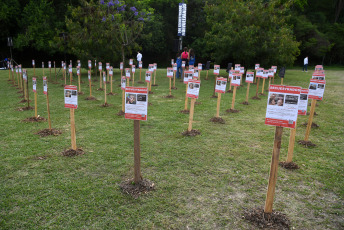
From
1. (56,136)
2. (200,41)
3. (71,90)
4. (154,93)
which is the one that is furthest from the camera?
(200,41)

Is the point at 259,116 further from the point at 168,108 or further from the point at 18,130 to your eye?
the point at 18,130

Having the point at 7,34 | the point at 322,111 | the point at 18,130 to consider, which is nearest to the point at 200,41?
the point at 7,34

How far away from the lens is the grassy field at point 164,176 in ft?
10.2

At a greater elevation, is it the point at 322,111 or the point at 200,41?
the point at 200,41

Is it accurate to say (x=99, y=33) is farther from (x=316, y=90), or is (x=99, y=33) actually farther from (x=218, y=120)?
(x=316, y=90)

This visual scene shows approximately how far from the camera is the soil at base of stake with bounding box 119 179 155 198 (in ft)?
11.7

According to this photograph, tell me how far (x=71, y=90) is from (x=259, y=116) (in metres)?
5.67

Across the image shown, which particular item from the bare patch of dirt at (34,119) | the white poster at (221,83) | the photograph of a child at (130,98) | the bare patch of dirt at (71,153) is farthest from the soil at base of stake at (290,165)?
the bare patch of dirt at (34,119)

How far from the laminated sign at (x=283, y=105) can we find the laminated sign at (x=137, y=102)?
5.12ft

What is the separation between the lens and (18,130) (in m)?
6.07

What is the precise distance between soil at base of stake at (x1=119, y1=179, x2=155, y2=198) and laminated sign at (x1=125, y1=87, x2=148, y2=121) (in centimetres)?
100

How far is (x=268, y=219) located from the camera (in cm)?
305

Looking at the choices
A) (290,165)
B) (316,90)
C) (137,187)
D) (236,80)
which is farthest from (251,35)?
(137,187)

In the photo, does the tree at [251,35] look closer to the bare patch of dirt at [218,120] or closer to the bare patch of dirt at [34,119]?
the bare patch of dirt at [218,120]
